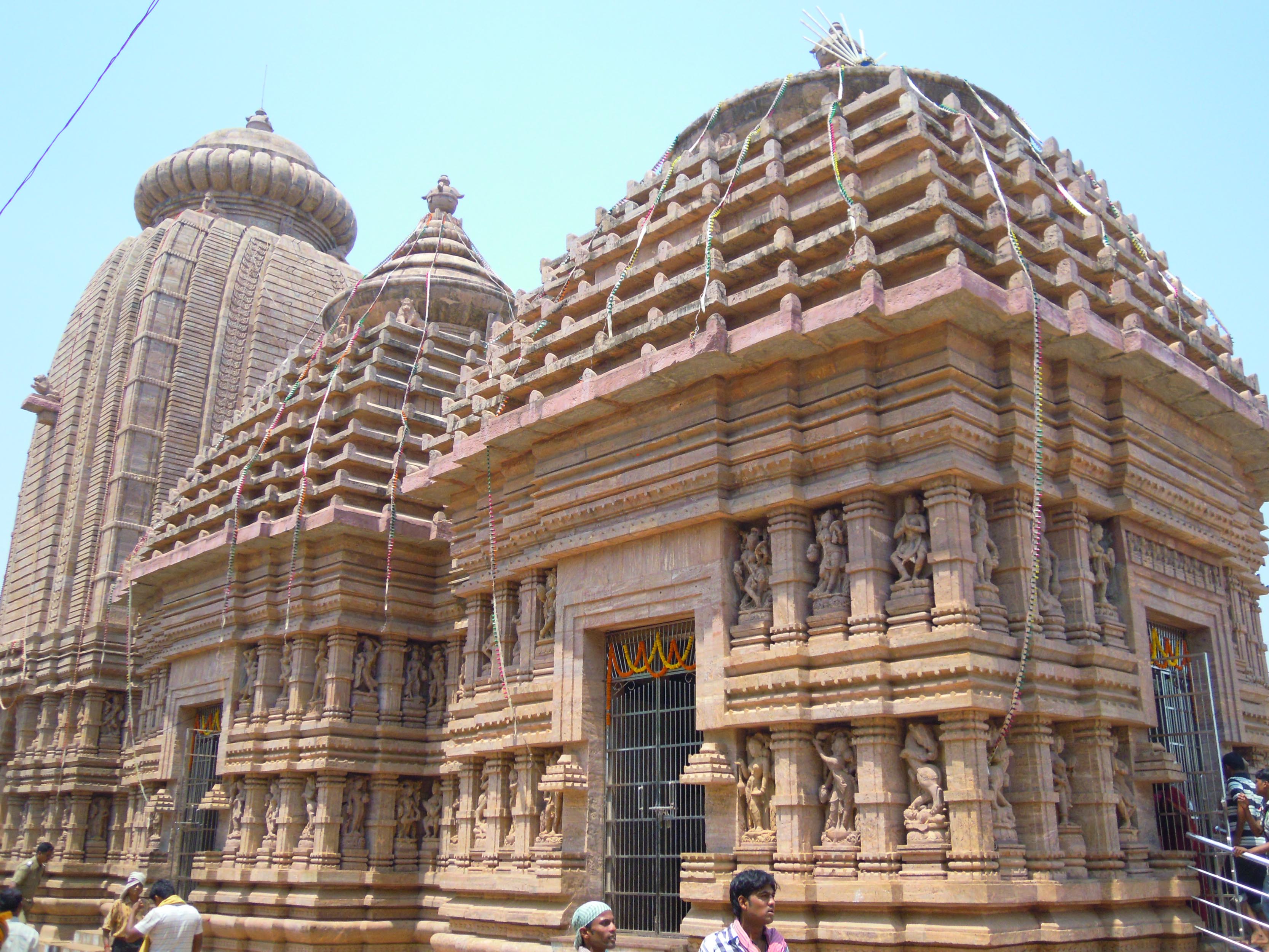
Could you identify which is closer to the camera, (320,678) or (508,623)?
(508,623)

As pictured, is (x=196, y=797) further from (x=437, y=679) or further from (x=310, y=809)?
(x=437, y=679)

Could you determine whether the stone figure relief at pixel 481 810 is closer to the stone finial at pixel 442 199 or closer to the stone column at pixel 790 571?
the stone column at pixel 790 571

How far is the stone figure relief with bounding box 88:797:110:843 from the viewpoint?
68.8 feet

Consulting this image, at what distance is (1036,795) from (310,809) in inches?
370

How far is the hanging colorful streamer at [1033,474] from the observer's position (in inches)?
328

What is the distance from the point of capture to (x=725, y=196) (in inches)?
429

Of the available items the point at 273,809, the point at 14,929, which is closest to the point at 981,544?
the point at 14,929

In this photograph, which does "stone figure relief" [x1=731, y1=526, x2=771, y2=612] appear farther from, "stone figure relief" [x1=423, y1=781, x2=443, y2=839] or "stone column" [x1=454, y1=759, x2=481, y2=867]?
"stone figure relief" [x1=423, y1=781, x2=443, y2=839]

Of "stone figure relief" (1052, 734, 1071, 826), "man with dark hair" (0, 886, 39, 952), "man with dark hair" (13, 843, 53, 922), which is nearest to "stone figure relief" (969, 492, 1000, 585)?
"stone figure relief" (1052, 734, 1071, 826)

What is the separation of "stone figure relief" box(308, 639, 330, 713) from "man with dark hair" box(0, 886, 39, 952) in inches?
270

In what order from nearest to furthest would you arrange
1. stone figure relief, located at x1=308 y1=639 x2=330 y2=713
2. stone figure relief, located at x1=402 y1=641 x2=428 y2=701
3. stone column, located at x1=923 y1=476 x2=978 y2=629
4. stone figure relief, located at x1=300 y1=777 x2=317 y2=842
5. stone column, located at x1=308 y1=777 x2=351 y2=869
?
1. stone column, located at x1=923 y1=476 x2=978 y2=629
2. stone column, located at x1=308 y1=777 x2=351 y2=869
3. stone figure relief, located at x1=300 y1=777 x2=317 y2=842
4. stone figure relief, located at x1=308 y1=639 x2=330 y2=713
5. stone figure relief, located at x1=402 y1=641 x2=428 y2=701

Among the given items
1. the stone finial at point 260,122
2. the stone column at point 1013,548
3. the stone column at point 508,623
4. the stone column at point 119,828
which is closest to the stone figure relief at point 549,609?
the stone column at point 508,623

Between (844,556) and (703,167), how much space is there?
444cm

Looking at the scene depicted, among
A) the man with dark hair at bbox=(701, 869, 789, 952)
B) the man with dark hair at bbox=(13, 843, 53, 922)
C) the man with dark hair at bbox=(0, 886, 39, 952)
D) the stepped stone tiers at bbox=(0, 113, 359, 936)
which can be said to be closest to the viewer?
the man with dark hair at bbox=(701, 869, 789, 952)
